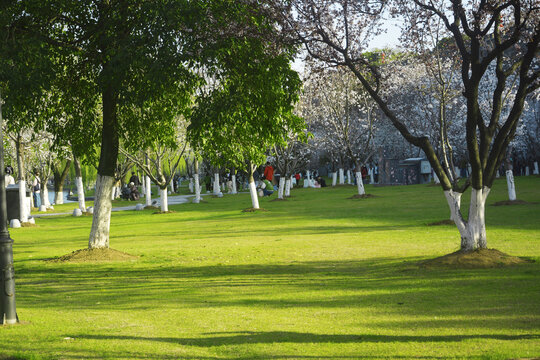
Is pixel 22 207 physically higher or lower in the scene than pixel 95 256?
higher

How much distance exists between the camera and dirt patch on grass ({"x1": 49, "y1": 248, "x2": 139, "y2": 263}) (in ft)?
Result: 52.7

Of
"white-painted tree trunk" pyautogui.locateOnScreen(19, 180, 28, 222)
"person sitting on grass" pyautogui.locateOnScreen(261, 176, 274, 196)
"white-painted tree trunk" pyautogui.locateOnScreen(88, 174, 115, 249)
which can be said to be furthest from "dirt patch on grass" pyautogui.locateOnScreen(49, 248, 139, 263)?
"person sitting on grass" pyautogui.locateOnScreen(261, 176, 274, 196)

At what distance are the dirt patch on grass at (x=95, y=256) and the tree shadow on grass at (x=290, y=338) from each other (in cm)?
844

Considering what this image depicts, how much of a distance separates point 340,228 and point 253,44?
960 centimetres

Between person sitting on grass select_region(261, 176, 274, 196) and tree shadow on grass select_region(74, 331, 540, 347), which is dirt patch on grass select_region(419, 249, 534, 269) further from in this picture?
person sitting on grass select_region(261, 176, 274, 196)

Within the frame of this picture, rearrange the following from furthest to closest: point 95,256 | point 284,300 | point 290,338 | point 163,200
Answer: point 163,200 → point 95,256 → point 284,300 → point 290,338

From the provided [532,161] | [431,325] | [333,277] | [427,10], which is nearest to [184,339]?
[431,325]

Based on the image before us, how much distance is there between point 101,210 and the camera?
16.2m

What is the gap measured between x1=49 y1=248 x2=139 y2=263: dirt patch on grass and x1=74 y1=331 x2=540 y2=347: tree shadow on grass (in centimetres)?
844

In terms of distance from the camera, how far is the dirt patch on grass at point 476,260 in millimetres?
12375

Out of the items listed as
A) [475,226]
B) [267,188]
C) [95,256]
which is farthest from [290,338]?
[267,188]

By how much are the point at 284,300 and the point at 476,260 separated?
4.16m

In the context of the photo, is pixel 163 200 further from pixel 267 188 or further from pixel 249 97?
pixel 249 97

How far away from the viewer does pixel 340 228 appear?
22.7m
